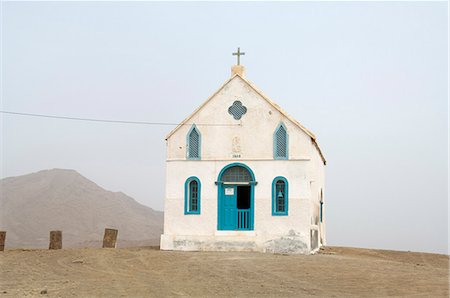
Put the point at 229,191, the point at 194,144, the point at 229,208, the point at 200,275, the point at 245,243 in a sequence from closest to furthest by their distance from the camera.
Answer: the point at 200,275 → the point at 245,243 → the point at 229,208 → the point at 229,191 → the point at 194,144

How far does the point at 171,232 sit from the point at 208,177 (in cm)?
298

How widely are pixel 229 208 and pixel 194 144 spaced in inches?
134

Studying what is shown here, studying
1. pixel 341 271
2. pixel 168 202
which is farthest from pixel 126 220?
pixel 341 271

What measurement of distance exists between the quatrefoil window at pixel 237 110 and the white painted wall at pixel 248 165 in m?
0.16

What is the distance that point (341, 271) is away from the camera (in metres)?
20.9

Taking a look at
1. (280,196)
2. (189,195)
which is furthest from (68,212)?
(280,196)

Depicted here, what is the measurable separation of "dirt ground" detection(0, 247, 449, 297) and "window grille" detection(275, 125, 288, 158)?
4.84 meters

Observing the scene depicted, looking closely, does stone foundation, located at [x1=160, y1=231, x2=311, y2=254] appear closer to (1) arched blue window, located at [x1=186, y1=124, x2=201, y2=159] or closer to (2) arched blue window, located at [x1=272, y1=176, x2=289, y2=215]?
(2) arched blue window, located at [x1=272, y1=176, x2=289, y2=215]

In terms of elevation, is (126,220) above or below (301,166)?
below

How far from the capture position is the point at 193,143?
96.5 feet

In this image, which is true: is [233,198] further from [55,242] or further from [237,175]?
[55,242]

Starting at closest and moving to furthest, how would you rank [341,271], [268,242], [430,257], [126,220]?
1. [341,271]
2. [268,242]
3. [430,257]
4. [126,220]

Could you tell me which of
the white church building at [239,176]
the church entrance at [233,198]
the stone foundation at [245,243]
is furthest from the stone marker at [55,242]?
the church entrance at [233,198]

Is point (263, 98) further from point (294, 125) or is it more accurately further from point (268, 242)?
point (268, 242)
